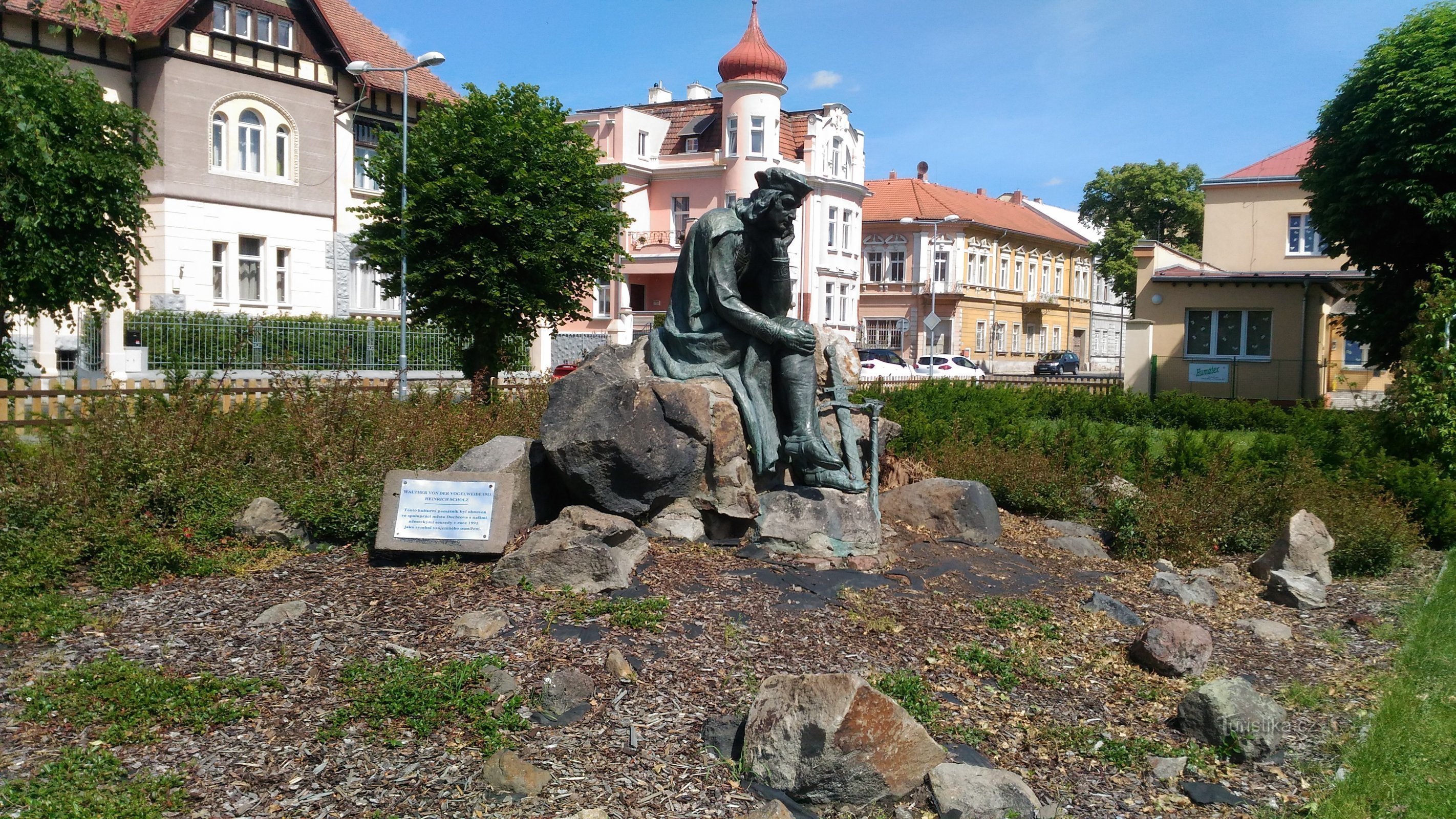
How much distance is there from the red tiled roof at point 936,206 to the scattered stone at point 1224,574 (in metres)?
43.8

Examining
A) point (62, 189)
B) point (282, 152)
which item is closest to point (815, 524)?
point (62, 189)

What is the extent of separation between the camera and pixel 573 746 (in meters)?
4.73

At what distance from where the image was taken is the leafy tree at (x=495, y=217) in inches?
723

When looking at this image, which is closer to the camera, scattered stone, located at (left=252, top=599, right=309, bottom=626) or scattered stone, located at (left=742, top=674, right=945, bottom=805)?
scattered stone, located at (left=742, top=674, right=945, bottom=805)

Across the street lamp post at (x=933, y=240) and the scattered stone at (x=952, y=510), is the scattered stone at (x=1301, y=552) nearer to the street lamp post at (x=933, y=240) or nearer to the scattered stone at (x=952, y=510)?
the scattered stone at (x=952, y=510)

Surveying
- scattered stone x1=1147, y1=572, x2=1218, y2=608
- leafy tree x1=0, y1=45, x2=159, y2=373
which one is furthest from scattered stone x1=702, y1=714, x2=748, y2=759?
leafy tree x1=0, y1=45, x2=159, y2=373

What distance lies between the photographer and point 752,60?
4334 cm

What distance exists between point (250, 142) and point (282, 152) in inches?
41.1

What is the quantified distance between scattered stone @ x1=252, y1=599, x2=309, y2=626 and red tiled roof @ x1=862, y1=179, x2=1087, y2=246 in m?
47.2

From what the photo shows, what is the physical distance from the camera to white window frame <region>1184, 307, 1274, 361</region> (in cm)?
3020

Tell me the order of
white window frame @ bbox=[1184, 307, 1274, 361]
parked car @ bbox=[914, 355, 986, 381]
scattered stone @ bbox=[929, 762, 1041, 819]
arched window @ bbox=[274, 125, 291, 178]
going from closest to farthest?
1. scattered stone @ bbox=[929, 762, 1041, 819]
2. white window frame @ bbox=[1184, 307, 1274, 361]
3. arched window @ bbox=[274, 125, 291, 178]
4. parked car @ bbox=[914, 355, 986, 381]

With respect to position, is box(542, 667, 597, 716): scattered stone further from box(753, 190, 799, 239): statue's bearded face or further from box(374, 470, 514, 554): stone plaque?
box(753, 190, 799, 239): statue's bearded face

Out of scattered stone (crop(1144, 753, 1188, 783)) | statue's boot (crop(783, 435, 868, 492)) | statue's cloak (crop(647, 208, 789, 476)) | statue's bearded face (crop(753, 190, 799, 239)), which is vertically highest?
statue's bearded face (crop(753, 190, 799, 239))

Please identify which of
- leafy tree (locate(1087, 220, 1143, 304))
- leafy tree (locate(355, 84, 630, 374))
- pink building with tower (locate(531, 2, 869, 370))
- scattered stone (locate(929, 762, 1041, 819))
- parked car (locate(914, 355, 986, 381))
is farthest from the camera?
leafy tree (locate(1087, 220, 1143, 304))
